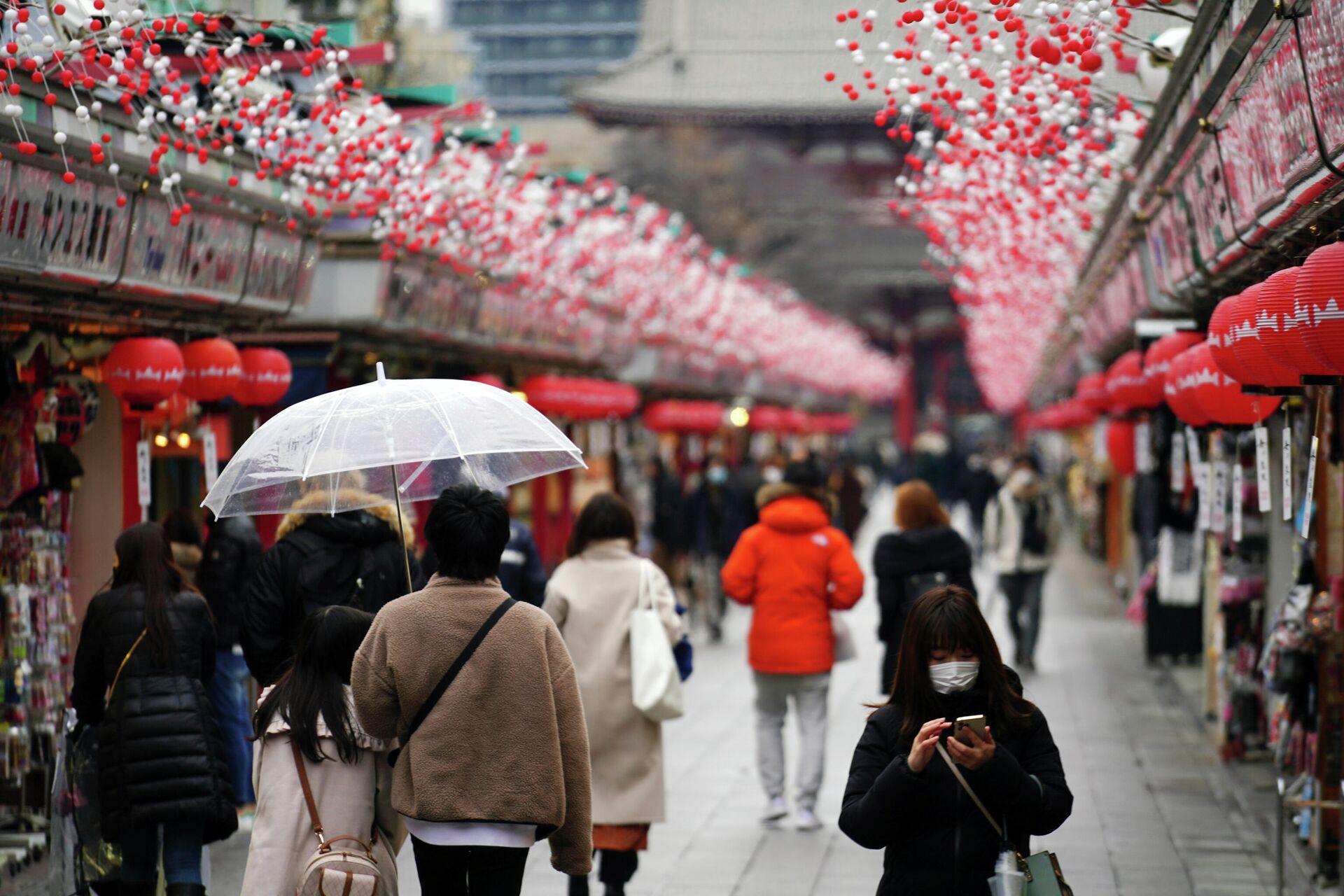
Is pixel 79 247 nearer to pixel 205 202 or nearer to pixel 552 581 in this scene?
pixel 205 202

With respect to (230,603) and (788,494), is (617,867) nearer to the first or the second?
(788,494)

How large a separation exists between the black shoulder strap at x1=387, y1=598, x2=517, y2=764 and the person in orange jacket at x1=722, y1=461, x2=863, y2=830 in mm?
4270

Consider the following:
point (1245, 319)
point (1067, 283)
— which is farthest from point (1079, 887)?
point (1067, 283)

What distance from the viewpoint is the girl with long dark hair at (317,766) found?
16.2ft

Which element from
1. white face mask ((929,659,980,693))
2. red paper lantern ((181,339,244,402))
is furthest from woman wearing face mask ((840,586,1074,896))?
red paper lantern ((181,339,244,402))

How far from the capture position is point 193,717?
20.6 feet

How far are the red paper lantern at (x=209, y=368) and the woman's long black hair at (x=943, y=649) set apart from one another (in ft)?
18.9

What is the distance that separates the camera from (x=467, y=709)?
478 centimetres

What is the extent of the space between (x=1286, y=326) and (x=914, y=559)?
439 cm

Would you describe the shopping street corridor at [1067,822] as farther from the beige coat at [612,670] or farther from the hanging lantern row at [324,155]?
the hanging lantern row at [324,155]

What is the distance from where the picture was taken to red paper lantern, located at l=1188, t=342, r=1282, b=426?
706cm

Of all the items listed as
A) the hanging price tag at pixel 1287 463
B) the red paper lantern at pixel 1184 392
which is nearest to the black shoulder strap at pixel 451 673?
the hanging price tag at pixel 1287 463

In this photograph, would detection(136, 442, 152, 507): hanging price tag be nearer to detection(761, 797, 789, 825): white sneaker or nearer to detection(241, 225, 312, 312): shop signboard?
detection(241, 225, 312, 312): shop signboard

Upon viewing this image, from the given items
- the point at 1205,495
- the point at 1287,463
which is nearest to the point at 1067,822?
the point at 1205,495
